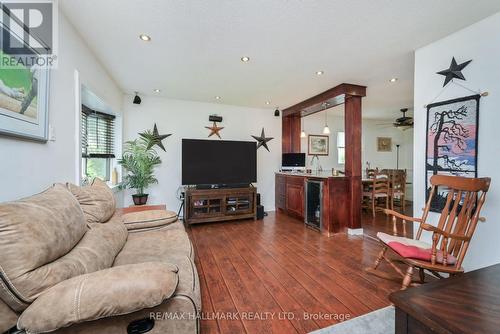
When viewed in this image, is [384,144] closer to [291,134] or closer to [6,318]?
[291,134]

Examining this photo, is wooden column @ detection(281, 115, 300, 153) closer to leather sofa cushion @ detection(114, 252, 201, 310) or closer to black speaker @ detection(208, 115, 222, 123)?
black speaker @ detection(208, 115, 222, 123)

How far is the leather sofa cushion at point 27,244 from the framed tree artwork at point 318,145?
16.6 feet

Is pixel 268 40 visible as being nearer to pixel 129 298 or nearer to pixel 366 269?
pixel 129 298

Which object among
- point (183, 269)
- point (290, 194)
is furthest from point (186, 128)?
point (183, 269)

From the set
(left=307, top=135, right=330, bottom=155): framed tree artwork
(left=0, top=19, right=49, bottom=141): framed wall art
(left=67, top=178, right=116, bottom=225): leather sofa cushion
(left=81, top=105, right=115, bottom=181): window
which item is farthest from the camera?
(left=307, top=135, right=330, bottom=155): framed tree artwork

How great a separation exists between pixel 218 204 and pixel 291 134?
2.30 meters

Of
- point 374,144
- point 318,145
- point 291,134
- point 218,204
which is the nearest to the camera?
point 218,204

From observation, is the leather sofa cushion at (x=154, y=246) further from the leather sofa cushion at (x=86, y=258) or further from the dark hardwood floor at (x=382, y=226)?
the dark hardwood floor at (x=382, y=226)

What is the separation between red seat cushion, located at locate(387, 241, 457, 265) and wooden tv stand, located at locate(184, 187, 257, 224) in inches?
104

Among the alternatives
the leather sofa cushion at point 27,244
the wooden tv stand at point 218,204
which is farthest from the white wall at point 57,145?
the wooden tv stand at point 218,204

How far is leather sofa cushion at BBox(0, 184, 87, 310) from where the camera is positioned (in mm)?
761

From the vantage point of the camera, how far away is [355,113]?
337 centimetres

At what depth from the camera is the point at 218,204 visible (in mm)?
3945

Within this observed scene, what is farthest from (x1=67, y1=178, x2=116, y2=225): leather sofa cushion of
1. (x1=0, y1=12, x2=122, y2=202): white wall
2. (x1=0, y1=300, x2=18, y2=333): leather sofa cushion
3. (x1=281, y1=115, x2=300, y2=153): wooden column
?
(x1=281, y1=115, x2=300, y2=153): wooden column
